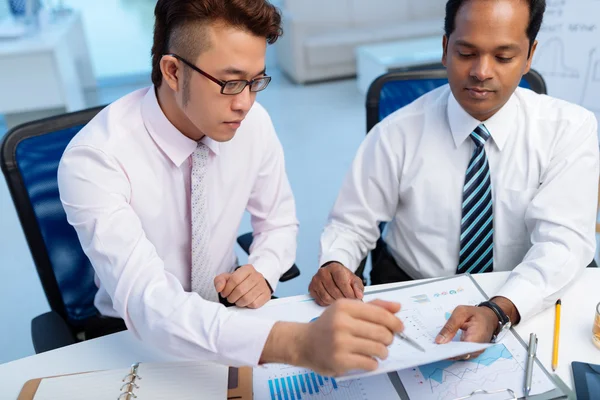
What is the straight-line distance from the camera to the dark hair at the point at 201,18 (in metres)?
1.11

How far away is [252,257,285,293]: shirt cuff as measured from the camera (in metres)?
1.34

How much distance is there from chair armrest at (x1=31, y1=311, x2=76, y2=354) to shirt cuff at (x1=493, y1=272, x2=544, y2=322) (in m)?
0.94

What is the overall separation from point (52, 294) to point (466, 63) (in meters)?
1.20

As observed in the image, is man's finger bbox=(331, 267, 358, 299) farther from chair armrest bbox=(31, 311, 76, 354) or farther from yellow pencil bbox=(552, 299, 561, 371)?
chair armrest bbox=(31, 311, 76, 354)

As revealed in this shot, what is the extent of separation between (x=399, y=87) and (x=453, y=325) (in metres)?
0.87

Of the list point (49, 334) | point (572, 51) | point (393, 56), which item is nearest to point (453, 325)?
point (49, 334)

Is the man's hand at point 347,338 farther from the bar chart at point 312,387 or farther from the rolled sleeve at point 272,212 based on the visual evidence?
the rolled sleeve at point 272,212

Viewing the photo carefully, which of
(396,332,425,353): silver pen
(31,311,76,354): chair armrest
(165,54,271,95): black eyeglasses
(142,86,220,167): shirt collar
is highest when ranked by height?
(165,54,271,95): black eyeglasses

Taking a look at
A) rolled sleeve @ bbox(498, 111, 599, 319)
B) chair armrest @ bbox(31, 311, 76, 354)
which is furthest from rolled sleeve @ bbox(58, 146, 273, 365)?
rolled sleeve @ bbox(498, 111, 599, 319)

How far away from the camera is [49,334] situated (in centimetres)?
120

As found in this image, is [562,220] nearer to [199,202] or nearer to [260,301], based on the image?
Answer: [260,301]

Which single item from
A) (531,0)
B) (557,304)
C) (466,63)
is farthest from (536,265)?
(531,0)

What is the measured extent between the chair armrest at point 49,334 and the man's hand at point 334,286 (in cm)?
55

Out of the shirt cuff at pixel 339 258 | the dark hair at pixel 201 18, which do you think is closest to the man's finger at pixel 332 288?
the shirt cuff at pixel 339 258
